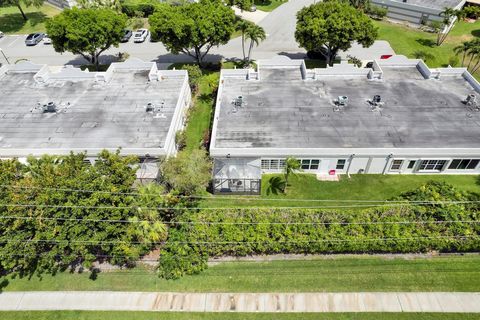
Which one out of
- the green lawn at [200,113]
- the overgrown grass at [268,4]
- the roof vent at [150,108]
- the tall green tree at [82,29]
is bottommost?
the green lawn at [200,113]

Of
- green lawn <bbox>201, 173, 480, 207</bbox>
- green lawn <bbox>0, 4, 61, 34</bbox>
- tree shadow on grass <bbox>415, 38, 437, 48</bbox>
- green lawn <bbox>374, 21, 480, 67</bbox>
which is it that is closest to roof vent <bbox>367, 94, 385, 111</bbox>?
green lawn <bbox>201, 173, 480, 207</bbox>

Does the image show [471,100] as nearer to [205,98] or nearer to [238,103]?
[238,103]

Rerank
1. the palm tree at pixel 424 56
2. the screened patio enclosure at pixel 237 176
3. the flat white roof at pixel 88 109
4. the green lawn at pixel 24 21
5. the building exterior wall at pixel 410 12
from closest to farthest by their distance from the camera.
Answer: the screened patio enclosure at pixel 237 176, the flat white roof at pixel 88 109, the palm tree at pixel 424 56, the building exterior wall at pixel 410 12, the green lawn at pixel 24 21

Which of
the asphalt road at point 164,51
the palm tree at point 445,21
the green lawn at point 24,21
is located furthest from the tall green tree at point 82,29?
the palm tree at point 445,21

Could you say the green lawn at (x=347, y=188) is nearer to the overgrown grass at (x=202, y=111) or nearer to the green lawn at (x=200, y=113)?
the green lawn at (x=200, y=113)

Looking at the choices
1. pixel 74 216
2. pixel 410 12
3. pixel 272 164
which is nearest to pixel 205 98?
pixel 272 164

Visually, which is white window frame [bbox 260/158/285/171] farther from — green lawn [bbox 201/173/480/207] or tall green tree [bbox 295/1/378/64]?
tall green tree [bbox 295/1/378/64]

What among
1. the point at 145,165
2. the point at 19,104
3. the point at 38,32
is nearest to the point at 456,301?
the point at 145,165
